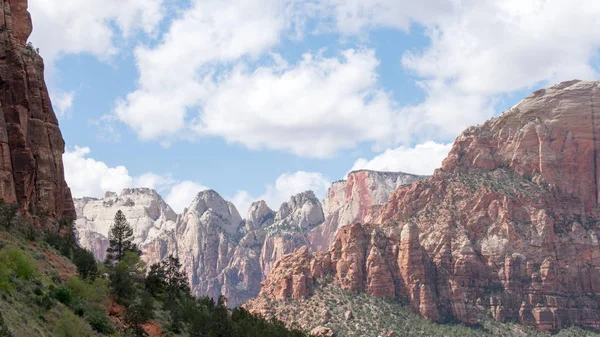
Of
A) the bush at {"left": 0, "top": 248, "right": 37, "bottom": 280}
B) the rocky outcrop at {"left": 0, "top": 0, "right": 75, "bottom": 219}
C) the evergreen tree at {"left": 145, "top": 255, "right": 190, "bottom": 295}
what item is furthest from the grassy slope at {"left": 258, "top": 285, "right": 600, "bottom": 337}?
the bush at {"left": 0, "top": 248, "right": 37, "bottom": 280}

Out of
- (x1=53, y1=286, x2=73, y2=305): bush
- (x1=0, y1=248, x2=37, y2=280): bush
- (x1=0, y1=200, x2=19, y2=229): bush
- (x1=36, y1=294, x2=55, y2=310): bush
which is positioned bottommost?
(x1=36, y1=294, x2=55, y2=310): bush

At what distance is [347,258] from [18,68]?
110 meters

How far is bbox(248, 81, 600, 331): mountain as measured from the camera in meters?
176

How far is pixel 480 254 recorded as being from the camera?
602 ft

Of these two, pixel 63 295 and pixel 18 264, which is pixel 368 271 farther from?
pixel 18 264

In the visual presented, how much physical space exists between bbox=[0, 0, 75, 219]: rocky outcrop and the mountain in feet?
308

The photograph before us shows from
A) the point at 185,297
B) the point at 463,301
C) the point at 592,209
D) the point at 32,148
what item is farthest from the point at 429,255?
the point at 32,148

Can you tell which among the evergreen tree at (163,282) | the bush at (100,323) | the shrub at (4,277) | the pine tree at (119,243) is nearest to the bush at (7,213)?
the bush at (100,323)

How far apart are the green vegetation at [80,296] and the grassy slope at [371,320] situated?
66.8 m

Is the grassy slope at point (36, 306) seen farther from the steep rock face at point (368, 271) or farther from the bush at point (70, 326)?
the steep rock face at point (368, 271)

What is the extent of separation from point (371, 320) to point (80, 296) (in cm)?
10979

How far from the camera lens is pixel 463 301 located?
176 meters

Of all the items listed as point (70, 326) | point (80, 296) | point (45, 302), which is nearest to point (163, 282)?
point (80, 296)

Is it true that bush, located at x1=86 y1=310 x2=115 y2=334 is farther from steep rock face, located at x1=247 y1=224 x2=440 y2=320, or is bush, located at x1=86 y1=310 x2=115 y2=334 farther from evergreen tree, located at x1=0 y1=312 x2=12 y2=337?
steep rock face, located at x1=247 y1=224 x2=440 y2=320
